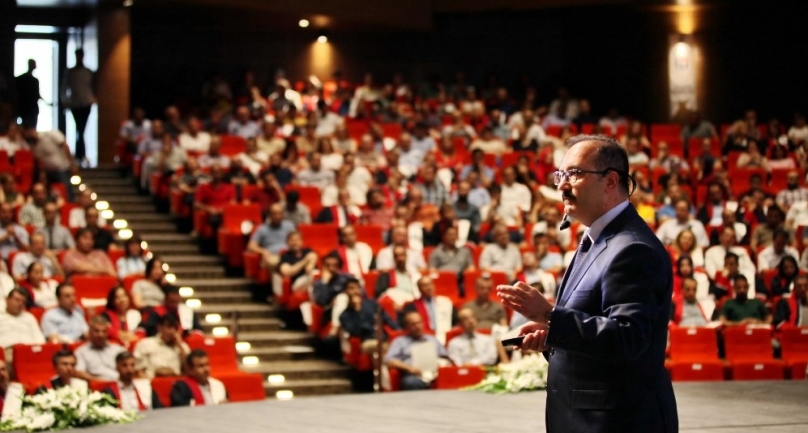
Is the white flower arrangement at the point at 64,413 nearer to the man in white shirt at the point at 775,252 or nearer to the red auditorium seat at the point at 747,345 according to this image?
the red auditorium seat at the point at 747,345

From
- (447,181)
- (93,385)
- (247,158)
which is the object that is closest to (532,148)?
(447,181)

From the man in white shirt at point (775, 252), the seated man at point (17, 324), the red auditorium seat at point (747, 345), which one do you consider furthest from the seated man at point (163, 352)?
the man in white shirt at point (775, 252)

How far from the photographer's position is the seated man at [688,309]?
9914 mm

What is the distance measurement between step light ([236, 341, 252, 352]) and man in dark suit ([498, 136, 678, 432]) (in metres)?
7.01

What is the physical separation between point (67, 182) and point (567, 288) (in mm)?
9591

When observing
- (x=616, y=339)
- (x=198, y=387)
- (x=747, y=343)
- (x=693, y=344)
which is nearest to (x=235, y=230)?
(x=198, y=387)

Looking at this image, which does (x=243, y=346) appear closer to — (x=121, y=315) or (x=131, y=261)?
(x=131, y=261)

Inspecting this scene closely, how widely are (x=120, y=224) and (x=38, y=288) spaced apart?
3.04 meters

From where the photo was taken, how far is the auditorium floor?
5.44 metres

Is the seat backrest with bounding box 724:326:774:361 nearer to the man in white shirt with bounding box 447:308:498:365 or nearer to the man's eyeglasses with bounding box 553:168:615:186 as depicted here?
the man in white shirt with bounding box 447:308:498:365

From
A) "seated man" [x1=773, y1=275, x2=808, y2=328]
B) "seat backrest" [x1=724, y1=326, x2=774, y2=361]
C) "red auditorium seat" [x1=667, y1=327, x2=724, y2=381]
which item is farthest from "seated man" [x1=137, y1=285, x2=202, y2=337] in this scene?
"seated man" [x1=773, y1=275, x2=808, y2=328]

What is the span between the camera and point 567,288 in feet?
10.6

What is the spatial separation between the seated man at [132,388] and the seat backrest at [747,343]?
4443mm

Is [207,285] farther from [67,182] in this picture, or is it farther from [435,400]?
[435,400]
